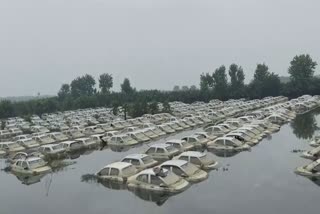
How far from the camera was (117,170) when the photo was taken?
23.1 meters

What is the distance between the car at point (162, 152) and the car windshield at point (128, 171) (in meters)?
4.52

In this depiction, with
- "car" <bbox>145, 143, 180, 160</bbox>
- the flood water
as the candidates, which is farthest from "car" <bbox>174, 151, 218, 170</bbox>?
"car" <bbox>145, 143, 180, 160</bbox>

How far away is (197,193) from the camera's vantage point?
2016 cm

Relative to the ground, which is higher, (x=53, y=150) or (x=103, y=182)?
(x=53, y=150)

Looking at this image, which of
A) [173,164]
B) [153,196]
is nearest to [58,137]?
[173,164]

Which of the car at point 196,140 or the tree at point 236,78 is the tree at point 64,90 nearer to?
the tree at point 236,78

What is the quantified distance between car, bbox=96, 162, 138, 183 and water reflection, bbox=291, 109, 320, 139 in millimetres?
17450

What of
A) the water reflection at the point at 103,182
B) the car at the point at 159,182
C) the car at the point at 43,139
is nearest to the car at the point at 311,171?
the car at the point at 159,182

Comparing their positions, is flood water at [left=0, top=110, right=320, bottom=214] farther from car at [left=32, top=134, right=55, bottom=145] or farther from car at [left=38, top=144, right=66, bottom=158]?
car at [left=32, top=134, right=55, bottom=145]

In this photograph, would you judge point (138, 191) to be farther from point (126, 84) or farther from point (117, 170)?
point (126, 84)

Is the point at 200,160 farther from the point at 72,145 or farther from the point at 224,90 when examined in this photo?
the point at 224,90

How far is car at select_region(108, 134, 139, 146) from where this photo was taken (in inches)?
1372

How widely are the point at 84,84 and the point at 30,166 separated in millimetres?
86497

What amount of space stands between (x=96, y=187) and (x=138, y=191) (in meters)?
2.53
